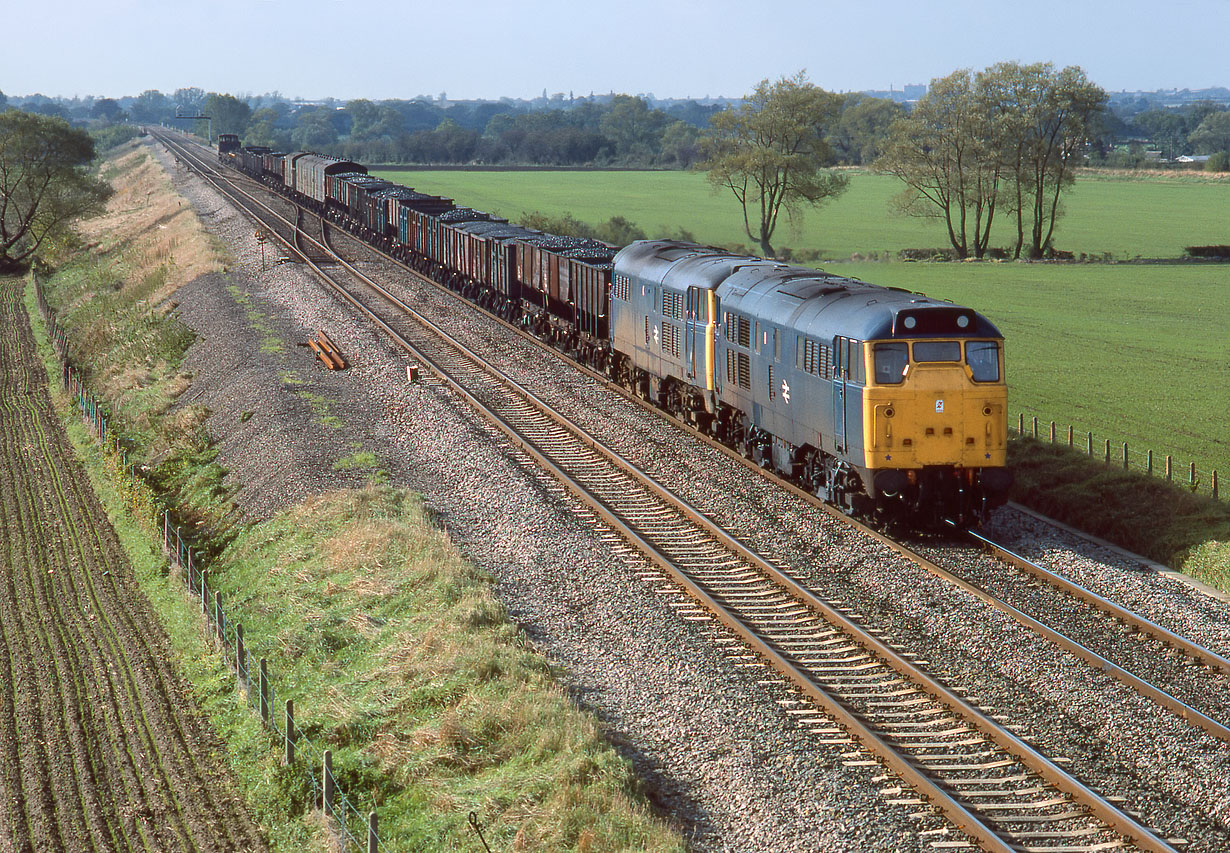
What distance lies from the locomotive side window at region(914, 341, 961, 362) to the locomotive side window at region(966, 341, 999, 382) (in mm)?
182

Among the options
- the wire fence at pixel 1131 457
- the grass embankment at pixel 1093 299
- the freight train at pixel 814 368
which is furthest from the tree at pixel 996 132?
the wire fence at pixel 1131 457

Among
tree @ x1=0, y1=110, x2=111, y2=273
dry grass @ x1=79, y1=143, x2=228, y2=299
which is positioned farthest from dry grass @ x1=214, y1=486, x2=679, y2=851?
tree @ x1=0, y1=110, x2=111, y2=273

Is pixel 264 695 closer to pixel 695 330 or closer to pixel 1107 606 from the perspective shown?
pixel 1107 606

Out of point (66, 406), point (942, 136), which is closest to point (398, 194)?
point (66, 406)

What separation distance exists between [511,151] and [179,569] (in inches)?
7151

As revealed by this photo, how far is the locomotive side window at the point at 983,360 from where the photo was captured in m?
19.2

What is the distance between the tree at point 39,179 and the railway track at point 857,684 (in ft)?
195

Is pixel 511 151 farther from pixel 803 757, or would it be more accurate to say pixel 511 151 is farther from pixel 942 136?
pixel 803 757

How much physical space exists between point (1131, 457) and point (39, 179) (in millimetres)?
65974

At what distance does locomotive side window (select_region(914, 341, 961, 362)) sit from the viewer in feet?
62.5

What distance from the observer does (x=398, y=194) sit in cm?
6419

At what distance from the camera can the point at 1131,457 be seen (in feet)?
90.5

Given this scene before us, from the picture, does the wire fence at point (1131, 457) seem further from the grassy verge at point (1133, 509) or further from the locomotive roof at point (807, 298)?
the locomotive roof at point (807, 298)

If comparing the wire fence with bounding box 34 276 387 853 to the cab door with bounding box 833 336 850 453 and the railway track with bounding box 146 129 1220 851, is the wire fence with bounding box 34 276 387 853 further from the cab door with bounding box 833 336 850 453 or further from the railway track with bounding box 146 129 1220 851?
the cab door with bounding box 833 336 850 453
